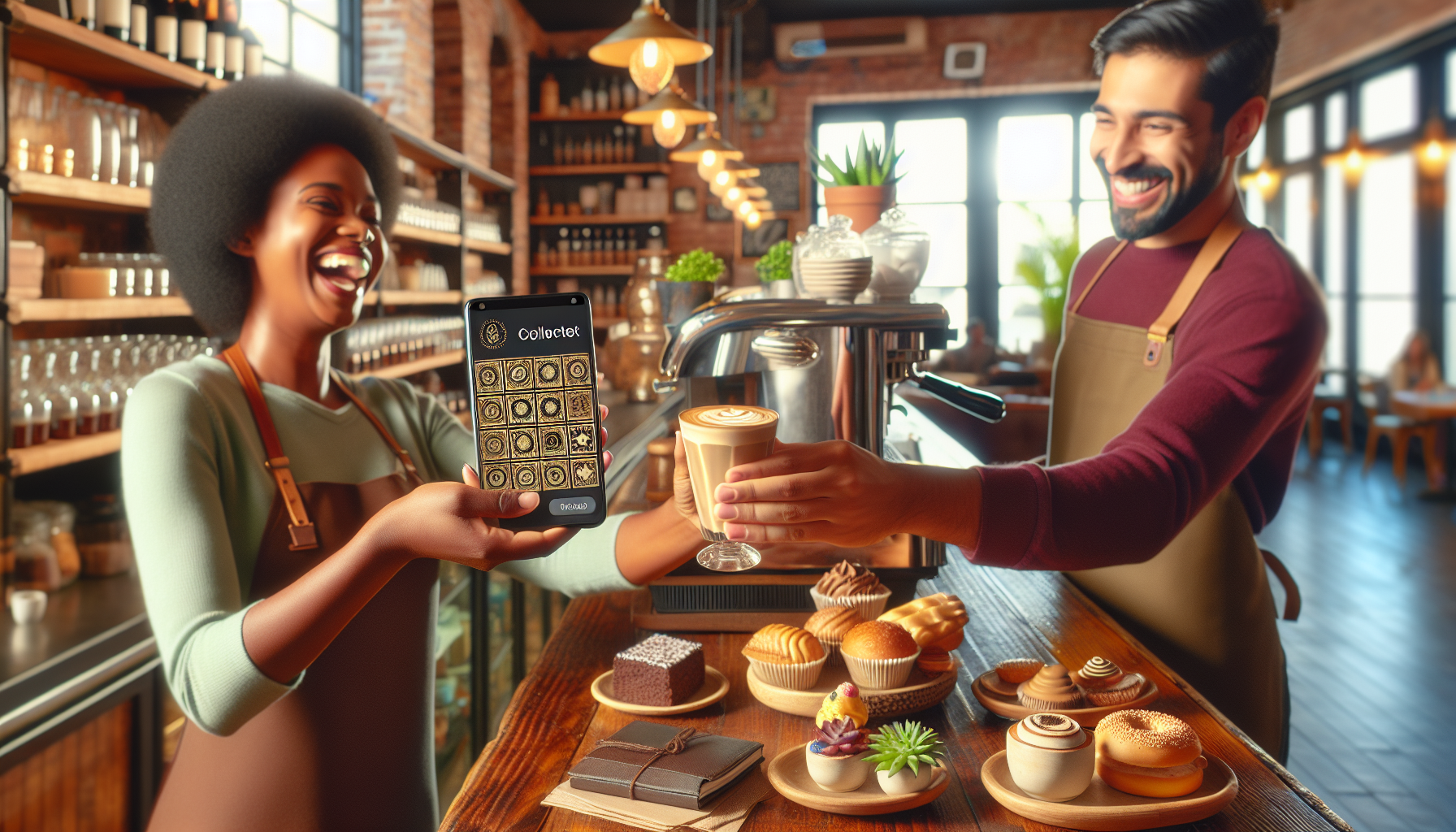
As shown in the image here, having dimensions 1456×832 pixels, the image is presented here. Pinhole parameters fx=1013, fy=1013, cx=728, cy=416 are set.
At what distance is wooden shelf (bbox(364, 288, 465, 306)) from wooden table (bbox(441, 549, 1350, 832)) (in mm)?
3701

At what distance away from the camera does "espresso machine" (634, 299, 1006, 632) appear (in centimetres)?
143

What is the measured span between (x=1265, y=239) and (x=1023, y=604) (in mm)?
681


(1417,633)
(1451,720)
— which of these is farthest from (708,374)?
(1417,633)

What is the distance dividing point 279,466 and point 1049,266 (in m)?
9.66

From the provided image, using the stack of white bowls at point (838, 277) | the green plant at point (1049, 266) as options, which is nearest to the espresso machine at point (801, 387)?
the stack of white bowls at point (838, 277)

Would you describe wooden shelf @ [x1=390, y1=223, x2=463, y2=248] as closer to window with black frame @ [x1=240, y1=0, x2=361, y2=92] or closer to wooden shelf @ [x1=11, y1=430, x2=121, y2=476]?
window with black frame @ [x1=240, y1=0, x2=361, y2=92]

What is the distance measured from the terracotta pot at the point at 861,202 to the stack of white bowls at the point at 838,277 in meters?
0.53

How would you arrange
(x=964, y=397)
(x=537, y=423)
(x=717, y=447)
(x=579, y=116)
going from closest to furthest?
(x=717, y=447), (x=537, y=423), (x=964, y=397), (x=579, y=116)

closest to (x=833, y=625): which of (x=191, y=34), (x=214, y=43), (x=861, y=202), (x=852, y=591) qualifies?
(x=852, y=591)

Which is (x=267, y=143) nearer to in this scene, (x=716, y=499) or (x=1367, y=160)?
(x=716, y=499)

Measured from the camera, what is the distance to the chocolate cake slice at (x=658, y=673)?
125cm

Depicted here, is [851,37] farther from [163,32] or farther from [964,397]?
[964,397]

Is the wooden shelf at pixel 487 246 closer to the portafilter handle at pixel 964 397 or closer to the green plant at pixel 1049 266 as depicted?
the green plant at pixel 1049 266

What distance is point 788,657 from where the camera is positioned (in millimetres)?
1271
